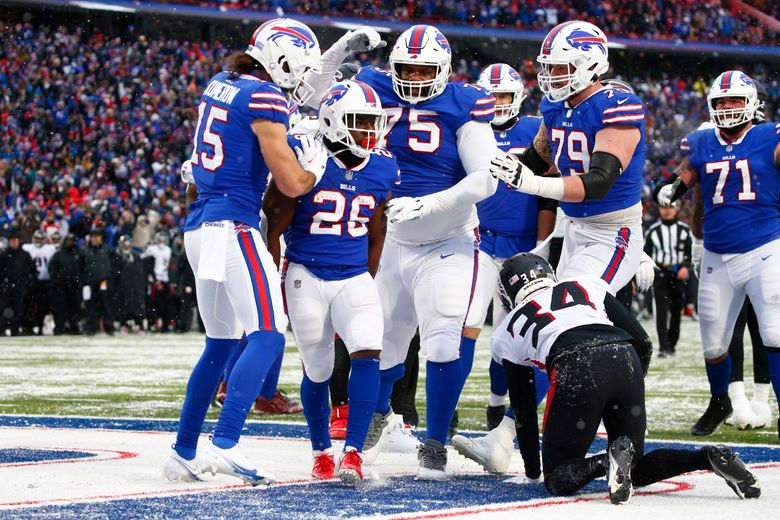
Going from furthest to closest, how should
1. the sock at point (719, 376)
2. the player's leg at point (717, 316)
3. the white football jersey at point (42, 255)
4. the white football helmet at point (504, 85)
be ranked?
the white football jersey at point (42, 255) < the white football helmet at point (504, 85) < the sock at point (719, 376) < the player's leg at point (717, 316)

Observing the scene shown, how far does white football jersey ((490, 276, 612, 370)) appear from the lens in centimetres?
439

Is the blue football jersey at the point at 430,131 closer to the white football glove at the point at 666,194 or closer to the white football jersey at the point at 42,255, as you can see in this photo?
the white football glove at the point at 666,194

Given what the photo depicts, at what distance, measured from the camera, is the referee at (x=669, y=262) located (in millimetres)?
12914

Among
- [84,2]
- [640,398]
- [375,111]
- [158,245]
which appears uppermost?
[84,2]

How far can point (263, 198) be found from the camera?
4.99 m

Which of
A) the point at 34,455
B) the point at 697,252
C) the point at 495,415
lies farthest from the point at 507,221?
the point at 34,455

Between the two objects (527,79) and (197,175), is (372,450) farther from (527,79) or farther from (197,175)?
(527,79)

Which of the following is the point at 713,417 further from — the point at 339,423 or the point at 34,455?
the point at 34,455

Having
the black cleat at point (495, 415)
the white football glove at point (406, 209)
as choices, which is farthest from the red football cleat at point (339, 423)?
the white football glove at point (406, 209)

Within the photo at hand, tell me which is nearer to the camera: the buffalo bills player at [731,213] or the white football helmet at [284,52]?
the white football helmet at [284,52]

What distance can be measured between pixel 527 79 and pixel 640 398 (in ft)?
85.9

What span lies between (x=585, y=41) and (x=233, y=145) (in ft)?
6.27

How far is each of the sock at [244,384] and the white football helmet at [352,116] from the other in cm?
87

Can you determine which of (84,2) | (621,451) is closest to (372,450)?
(621,451)
